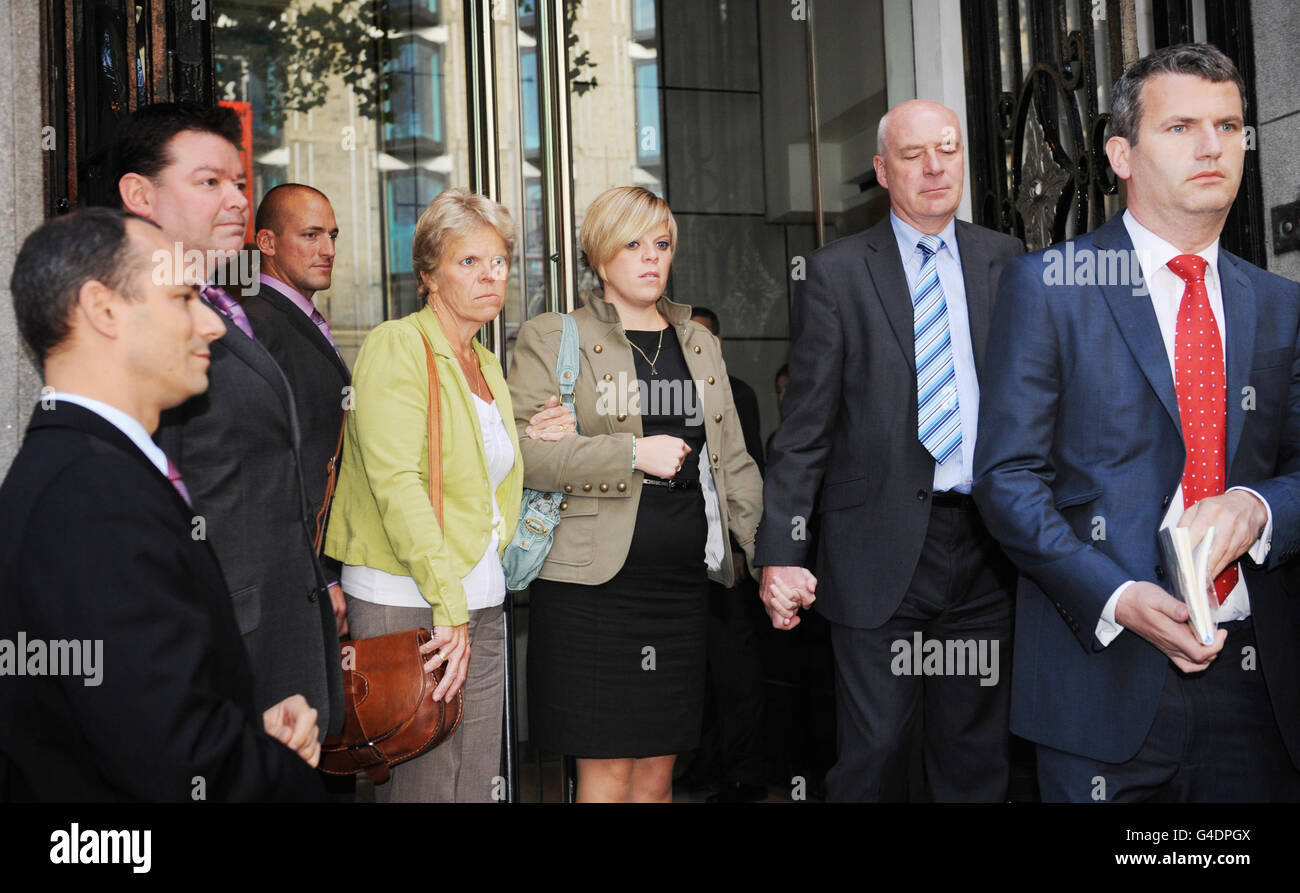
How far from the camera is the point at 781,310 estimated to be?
21.2 feet

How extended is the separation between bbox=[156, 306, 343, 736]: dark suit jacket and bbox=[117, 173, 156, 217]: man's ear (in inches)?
14.6

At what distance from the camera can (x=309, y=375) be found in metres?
3.62

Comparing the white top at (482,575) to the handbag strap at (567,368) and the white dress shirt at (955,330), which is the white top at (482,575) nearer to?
the handbag strap at (567,368)

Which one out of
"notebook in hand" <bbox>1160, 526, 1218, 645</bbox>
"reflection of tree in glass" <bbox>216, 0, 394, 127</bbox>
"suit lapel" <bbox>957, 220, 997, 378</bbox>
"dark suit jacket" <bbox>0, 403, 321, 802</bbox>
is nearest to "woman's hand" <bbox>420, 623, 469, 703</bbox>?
"dark suit jacket" <bbox>0, 403, 321, 802</bbox>

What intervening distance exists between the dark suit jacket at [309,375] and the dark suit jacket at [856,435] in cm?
131

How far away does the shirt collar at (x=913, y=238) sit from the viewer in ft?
10.9

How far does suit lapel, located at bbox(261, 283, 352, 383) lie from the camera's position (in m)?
3.73

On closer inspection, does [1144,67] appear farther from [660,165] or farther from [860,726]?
[660,165]

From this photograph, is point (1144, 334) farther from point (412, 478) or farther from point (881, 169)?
point (412, 478)
